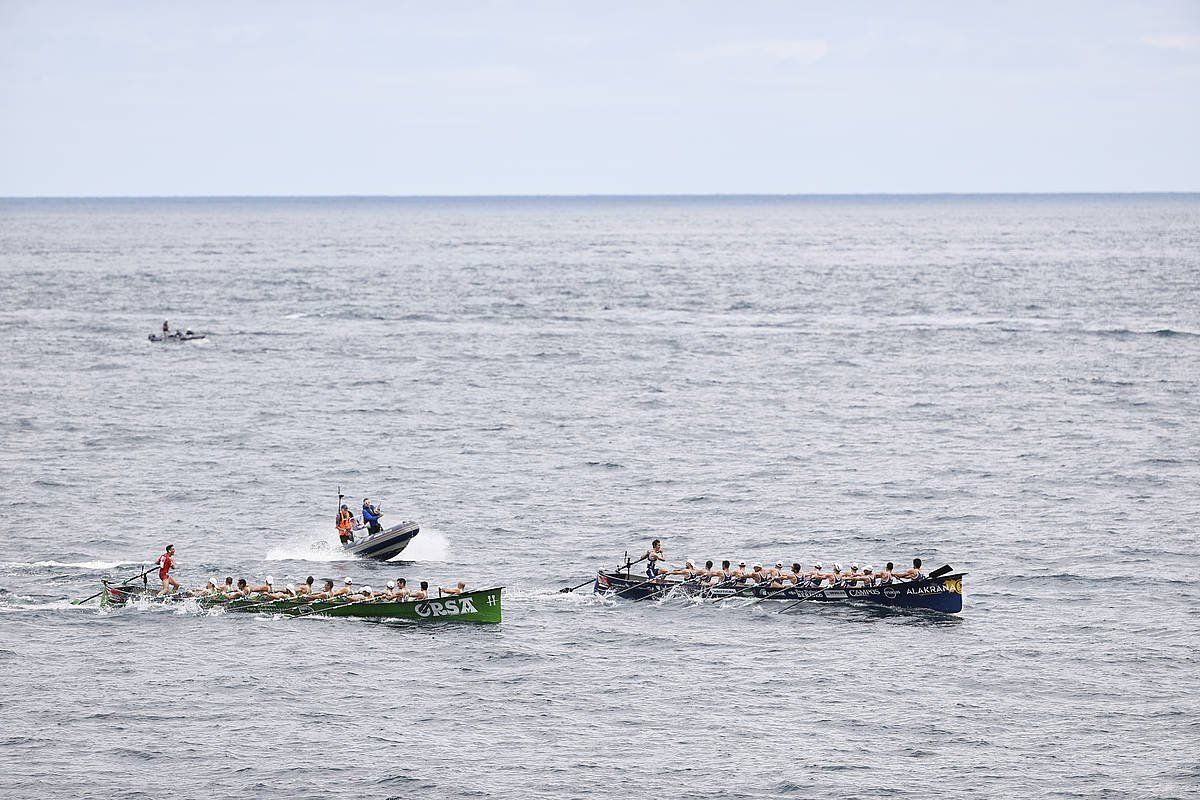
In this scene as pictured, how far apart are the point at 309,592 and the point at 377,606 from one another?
2403mm

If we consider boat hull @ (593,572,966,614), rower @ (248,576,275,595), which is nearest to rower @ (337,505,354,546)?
rower @ (248,576,275,595)

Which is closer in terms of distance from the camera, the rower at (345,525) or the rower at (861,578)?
the rower at (861,578)

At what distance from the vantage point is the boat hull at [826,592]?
4591 centimetres

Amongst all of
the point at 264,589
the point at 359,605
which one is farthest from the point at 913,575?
the point at 264,589

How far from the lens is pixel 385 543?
2073 inches

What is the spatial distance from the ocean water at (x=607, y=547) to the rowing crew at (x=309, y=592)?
905mm

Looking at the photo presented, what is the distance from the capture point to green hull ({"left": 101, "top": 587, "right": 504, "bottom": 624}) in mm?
45219

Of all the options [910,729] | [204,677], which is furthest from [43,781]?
[910,729]

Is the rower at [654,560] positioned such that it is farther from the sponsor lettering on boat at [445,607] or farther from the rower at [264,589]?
the rower at [264,589]

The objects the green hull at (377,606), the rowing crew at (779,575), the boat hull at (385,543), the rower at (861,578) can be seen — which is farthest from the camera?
the boat hull at (385,543)

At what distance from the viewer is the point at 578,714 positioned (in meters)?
38.7

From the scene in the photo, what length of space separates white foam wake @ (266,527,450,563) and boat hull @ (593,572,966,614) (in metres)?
7.94

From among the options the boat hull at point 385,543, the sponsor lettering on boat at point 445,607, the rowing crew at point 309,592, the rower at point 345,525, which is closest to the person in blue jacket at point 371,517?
the boat hull at point 385,543

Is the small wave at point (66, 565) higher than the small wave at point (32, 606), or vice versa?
the small wave at point (66, 565)
